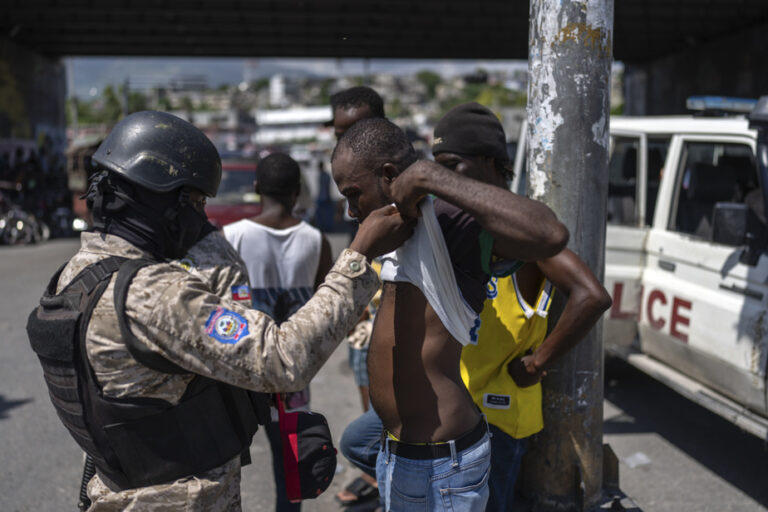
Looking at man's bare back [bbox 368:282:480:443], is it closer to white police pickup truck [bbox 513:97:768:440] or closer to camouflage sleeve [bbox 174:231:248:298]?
camouflage sleeve [bbox 174:231:248:298]

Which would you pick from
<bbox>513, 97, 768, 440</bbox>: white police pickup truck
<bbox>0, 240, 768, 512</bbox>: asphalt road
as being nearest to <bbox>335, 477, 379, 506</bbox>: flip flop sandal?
<bbox>0, 240, 768, 512</bbox>: asphalt road

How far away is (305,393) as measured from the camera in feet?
11.2

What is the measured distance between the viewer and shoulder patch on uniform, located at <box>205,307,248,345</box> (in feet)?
5.17

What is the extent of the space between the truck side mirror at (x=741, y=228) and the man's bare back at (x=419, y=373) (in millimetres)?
2538

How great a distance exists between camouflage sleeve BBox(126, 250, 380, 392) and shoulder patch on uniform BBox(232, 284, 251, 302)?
2.12 feet

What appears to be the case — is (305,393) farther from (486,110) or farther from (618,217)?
(618,217)

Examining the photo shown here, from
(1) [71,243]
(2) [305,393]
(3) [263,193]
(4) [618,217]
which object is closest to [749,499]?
(4) [618,217]

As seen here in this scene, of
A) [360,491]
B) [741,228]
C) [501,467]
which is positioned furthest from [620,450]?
[501,467]

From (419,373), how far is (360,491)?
218 cm

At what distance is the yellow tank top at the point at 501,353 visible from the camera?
2.44m

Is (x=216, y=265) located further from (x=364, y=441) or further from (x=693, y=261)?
(x=693, y=261)

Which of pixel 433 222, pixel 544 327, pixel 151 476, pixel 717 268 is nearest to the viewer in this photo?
pixel 151 476

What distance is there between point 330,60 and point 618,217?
19.3 metres

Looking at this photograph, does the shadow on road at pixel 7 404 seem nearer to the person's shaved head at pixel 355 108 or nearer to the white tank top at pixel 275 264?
the white tank top at pixel 275 264
